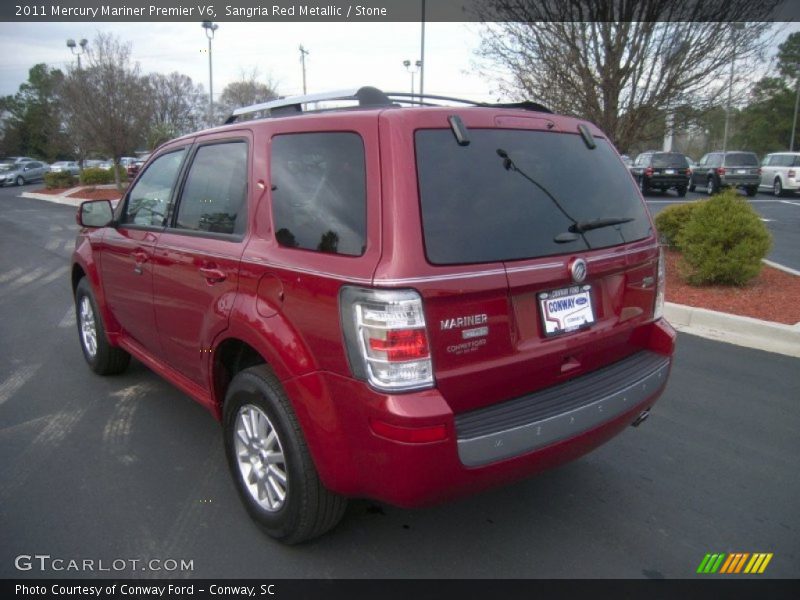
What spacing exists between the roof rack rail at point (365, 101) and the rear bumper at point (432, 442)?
4.39 feet

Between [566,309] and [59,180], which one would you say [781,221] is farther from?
[59,180]

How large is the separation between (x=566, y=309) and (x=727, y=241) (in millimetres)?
5540

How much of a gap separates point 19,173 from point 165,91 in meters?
27.5

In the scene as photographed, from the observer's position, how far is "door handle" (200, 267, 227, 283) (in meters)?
2.92

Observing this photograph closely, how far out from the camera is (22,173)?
39.5 metres

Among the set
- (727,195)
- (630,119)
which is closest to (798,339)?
(727,195)

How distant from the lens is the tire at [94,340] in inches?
186

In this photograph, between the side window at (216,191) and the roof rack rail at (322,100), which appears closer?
the roof rack rail at (322,100)

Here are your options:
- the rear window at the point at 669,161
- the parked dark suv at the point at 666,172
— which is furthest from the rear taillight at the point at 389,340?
the rear window at the point at 669,161

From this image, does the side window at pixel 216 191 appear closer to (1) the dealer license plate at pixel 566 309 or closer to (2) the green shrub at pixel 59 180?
(1) the dealer license plate at pixel 566 309

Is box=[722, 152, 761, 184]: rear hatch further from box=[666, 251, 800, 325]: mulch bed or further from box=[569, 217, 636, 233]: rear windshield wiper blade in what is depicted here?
box=[569, 217, 636, 233]: rear windshield wiper blade

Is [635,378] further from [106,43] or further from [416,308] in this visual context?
[106,43]

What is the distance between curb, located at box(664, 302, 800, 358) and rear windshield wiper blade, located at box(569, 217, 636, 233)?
3.66 m

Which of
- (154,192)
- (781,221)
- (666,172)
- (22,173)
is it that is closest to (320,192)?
(154,192)
